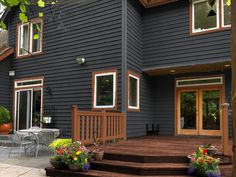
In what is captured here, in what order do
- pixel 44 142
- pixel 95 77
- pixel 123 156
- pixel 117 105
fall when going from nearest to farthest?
pixel 123 156
pixel 44 142
pixel 117 105
pixel 95 77

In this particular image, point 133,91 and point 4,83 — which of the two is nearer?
point 133,91

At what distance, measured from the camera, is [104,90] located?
31.3 feet

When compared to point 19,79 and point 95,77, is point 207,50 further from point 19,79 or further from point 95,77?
point 19,79

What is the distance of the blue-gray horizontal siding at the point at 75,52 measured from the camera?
31.7 ft

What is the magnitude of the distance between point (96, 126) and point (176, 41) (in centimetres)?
458

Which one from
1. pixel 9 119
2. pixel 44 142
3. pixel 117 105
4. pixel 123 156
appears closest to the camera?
pixel 123 156

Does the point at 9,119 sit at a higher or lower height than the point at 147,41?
lower

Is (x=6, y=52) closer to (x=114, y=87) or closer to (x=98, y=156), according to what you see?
(x=114, y=87)

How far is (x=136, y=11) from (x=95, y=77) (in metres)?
2.83

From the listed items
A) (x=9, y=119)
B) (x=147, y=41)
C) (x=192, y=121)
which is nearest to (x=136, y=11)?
(x=147, y=41)

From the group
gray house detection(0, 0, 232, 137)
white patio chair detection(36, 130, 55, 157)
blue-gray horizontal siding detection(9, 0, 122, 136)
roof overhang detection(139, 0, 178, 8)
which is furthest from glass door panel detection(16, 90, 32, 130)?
roof overhang detection(139, 0, 178, 8)

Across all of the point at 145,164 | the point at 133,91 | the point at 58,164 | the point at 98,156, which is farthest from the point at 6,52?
the point at 145,164

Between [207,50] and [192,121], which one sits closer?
[207,50]

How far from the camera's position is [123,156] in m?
6.17
